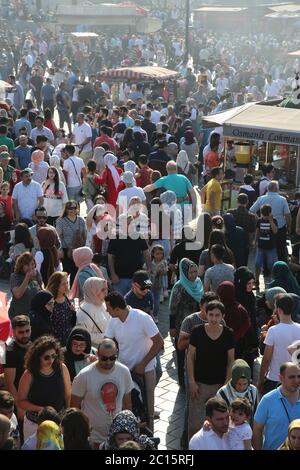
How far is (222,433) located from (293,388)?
0.69 m

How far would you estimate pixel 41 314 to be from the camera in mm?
7270

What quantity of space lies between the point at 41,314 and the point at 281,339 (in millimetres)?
1987

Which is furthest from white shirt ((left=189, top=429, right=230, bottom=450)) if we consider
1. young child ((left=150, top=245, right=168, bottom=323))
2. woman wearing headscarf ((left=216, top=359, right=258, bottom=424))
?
young child ((left=150, top=245, right=168, bottom=323))

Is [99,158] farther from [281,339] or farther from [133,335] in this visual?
[281,339]

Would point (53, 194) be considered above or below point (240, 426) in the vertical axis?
below

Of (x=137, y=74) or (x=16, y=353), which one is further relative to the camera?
(x=137, y=74)

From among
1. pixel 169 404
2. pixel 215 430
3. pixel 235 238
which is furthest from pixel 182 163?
pixel 215 430

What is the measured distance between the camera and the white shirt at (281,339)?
23.1ft

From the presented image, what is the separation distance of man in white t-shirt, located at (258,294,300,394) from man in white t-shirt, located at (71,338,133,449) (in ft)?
4.84

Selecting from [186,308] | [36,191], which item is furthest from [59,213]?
[186,308]

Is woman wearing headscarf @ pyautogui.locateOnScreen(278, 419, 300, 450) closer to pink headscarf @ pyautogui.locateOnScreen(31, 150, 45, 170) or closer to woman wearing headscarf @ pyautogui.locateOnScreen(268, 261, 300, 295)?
woman wearing headscarf @ pyautogui.locateOnScreen(268, 261, 300, 295)

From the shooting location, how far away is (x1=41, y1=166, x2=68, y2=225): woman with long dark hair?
11.9 m

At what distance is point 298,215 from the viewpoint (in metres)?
11.9

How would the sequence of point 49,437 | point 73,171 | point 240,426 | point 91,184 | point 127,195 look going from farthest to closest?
point 73,171, point 91,184, point 127,195, point 240,426, point 49,437
